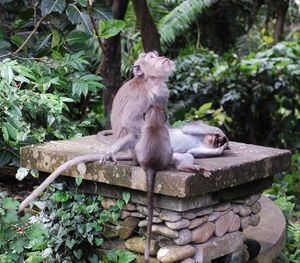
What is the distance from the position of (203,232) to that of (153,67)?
1185 millimetres

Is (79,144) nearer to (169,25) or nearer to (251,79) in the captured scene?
(251,79)

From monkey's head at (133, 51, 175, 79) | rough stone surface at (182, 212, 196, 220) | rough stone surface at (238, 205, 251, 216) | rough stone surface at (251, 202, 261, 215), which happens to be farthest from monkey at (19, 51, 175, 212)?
rough stone surface at (251, 202, 261, 215)

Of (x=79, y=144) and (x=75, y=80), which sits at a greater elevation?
(x=75, y=80)

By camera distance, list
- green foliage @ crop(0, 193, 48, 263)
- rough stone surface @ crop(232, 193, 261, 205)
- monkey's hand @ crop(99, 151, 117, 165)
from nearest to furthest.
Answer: green foliage @ crop(0, 193, 48, 263), monkey's hand @ crop(99, 151, 117, 165), rough stone surface @ crop(232, 193, 261, 205)

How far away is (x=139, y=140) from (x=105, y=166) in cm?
29

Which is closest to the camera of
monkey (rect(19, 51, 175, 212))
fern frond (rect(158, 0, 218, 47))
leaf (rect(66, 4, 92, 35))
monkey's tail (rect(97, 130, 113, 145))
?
monkey (rect(19, 51, 175, 212))

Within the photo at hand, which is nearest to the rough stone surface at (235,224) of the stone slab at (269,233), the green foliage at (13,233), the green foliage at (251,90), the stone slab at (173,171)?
the stone slab at (173,171)

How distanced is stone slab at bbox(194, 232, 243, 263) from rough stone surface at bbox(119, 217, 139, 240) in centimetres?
42

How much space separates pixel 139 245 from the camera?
4332mm

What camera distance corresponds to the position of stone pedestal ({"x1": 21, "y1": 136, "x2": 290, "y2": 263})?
162 inches

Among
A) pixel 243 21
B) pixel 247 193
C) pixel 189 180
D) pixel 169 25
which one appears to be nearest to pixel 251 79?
pixel 169 25

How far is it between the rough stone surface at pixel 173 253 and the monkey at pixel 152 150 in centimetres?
10

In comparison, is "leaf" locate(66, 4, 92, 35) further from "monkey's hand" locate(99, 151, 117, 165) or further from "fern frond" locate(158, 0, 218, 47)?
"fern frond" locate(158, 0, 218, 47)

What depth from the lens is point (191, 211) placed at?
4223mm
